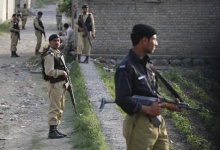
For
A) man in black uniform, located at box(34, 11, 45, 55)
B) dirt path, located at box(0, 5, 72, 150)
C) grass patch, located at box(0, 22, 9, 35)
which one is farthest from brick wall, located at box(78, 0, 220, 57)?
grass patch, located at box(0, 22, 9, 35)

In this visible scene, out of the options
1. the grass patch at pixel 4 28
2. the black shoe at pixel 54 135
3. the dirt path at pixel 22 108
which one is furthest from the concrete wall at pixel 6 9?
the black shoe at pixel 54 135

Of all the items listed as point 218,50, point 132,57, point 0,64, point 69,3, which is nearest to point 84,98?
point 132,57

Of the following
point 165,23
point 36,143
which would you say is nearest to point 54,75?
point 36,143

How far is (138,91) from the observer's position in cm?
515

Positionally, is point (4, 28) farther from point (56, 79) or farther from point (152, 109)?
point (152, 109)

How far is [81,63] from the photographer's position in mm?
16734

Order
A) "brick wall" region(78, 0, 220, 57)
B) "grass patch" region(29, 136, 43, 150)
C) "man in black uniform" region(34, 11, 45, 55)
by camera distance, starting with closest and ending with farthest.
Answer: "grass patch" region(29, 136, 43, 150), "brick wall" region(78, 0, 220, 57), "man in black uniform" region(34, 11, 45, 55)

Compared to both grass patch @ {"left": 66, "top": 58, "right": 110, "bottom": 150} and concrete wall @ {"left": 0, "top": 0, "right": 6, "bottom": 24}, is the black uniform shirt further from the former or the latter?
concrete wall @ {"left": 0, "top": 0, "right": 6, "bottom": 24}

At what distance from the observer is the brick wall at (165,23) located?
19.5m

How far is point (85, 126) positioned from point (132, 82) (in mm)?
4220

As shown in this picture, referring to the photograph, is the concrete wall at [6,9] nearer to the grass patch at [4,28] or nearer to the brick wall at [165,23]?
the grass patch at [4,28]

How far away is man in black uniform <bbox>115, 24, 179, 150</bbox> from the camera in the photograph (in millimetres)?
5027

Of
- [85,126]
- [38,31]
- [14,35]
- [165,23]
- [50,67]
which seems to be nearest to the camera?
[50,67]

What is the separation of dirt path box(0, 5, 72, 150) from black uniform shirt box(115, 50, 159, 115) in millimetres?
3596
